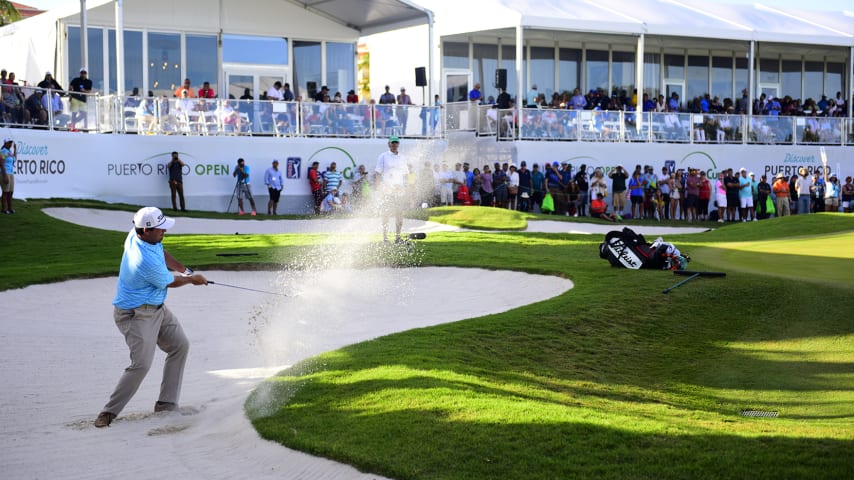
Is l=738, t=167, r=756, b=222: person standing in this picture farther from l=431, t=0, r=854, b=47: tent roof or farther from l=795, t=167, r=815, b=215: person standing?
l=431, t=0, r=854, b=47: tent roof

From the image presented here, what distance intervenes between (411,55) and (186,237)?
20.8 m

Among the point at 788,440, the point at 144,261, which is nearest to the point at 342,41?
the point at 144,261

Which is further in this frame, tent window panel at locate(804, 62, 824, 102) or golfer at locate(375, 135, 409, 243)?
tent window panel at locate(804, 62, 824, 102)

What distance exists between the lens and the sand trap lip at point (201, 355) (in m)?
7.78

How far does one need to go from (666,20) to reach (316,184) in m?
19.0

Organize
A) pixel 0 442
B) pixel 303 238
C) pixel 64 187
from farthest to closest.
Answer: pixel 64 187 < pixel 303 238 < pixel 0 442

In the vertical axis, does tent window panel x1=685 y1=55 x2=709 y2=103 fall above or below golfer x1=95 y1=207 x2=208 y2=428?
above

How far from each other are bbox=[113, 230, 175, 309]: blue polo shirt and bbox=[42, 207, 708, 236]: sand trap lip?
1572 centimetres

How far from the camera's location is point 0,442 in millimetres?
8508

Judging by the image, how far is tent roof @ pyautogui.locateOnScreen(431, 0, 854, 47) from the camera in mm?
38938

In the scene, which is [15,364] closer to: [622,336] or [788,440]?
[622,336]

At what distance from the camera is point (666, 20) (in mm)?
43031

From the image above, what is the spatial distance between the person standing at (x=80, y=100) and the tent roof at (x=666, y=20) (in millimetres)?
15905

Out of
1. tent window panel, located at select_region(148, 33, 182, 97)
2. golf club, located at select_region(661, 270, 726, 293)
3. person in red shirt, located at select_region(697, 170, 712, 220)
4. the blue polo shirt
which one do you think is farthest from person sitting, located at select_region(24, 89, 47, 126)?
person in red shirt, located at select_region(697, 170, 712, 220)
